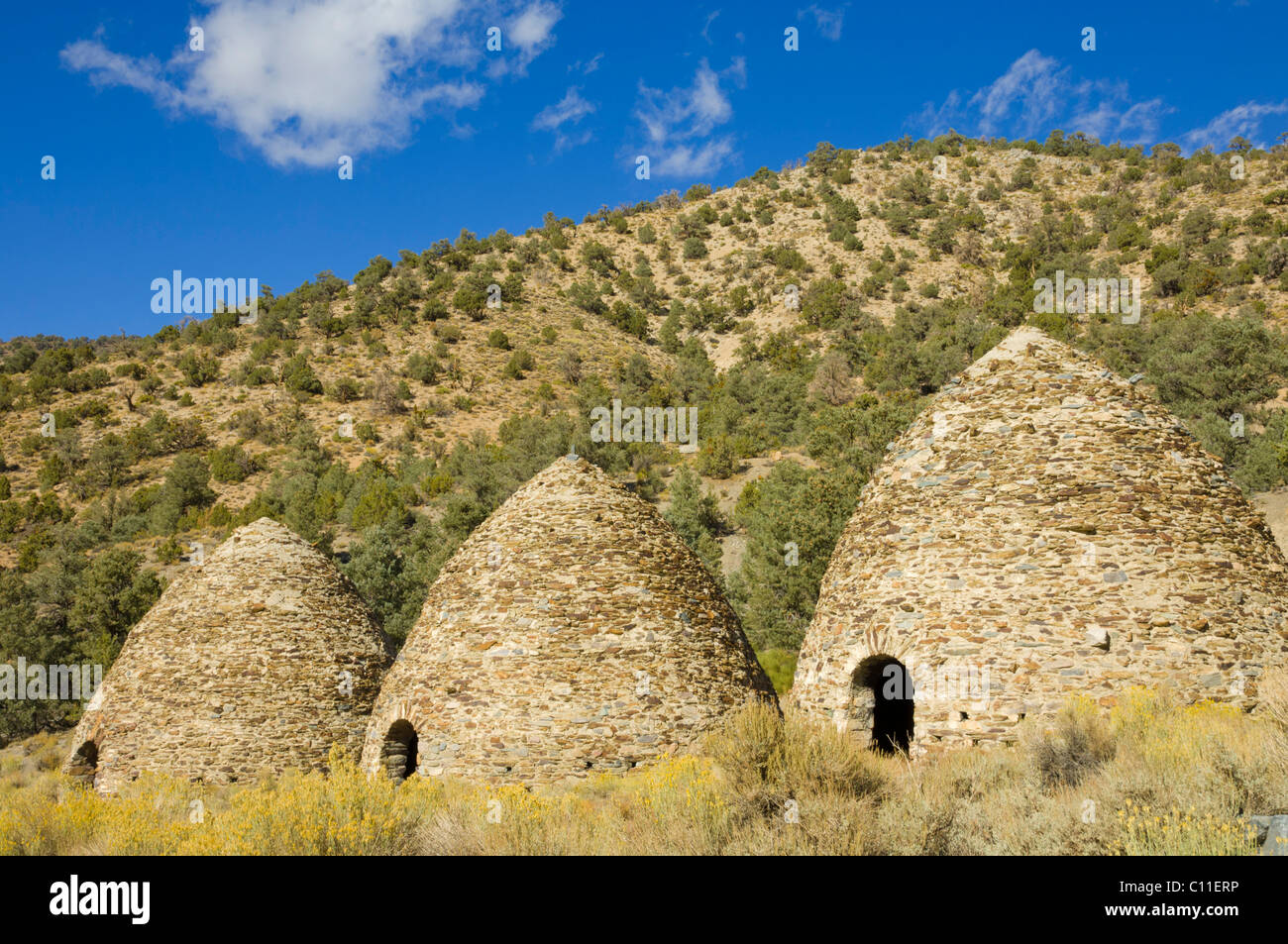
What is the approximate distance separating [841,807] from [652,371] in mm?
55099

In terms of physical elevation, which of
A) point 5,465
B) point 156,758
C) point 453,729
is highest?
point 5,465

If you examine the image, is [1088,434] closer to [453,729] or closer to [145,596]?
[453,729]

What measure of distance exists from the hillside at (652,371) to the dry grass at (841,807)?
1388cm

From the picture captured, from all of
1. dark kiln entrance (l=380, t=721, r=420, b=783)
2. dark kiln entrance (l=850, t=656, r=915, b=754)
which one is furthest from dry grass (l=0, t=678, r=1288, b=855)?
dark kiln entrance (l=380, t=721, r=420, b=783)

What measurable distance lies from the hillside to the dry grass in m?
13.9

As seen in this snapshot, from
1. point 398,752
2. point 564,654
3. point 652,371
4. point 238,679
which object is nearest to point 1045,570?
point 564,654

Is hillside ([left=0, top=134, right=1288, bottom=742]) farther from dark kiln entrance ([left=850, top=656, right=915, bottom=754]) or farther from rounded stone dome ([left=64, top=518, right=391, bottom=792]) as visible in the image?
dark kiln entrance ([left=850, top=656, right=915, bottom=754])

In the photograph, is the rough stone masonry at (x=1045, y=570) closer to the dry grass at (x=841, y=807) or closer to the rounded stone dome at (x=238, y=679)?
the dry grass at (x=841, y=807)

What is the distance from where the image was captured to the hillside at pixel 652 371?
111 ft

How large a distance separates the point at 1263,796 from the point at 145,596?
125 ft

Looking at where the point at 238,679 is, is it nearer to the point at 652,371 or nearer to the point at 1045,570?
the point at 1045,570

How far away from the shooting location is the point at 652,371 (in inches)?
2398

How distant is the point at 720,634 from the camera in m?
11.9

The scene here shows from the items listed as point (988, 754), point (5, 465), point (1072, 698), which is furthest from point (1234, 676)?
point (5, 465)
